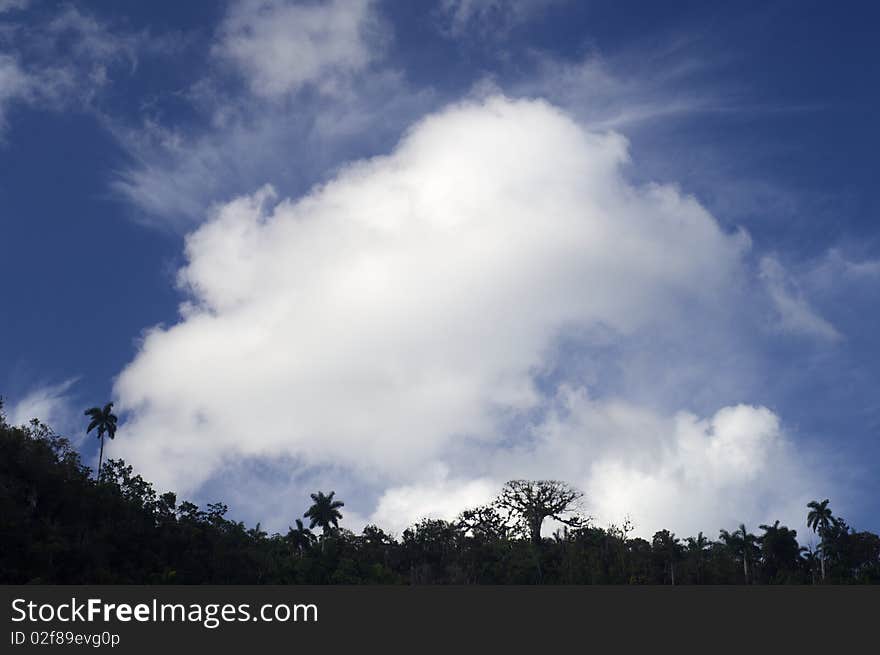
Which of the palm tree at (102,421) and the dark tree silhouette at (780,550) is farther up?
the palm tree at (102,421)

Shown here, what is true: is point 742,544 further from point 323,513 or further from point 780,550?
point 323,513

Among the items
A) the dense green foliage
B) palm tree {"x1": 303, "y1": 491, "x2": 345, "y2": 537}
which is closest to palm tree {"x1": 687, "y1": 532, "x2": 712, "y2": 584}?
the dense green foliage

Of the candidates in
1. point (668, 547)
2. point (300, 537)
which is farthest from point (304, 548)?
point (668, 547)

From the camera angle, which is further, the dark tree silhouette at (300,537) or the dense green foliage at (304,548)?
the dark tree silhouette at (300,537)

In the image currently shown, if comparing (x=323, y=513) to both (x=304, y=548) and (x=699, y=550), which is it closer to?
(x=304, y=548)

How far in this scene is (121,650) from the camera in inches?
925

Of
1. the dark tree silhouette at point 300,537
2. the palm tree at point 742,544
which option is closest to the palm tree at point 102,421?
the dark tree silhouette at point 300,537

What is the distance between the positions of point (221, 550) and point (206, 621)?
2732 centimetres

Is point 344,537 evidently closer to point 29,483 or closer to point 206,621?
point 29,483

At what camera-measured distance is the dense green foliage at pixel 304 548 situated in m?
41.0

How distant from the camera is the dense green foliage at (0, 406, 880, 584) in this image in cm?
4097

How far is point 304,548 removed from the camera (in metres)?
91.9

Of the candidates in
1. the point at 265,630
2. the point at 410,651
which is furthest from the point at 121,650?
the point at 410,651

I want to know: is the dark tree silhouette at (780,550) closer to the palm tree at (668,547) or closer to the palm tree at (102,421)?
the palm tree at (668,547)
